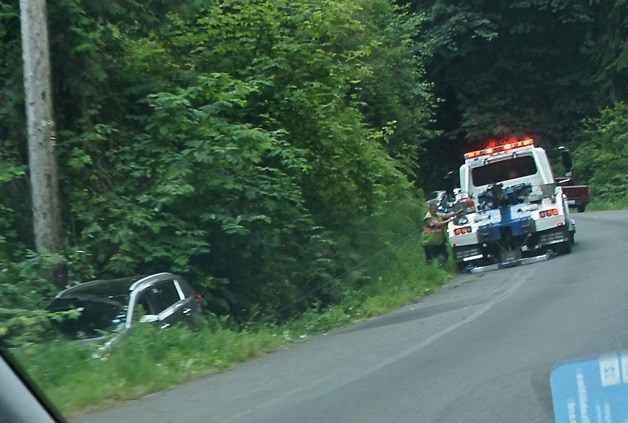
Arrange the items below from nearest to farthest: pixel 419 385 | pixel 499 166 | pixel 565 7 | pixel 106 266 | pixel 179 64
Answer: pixel 419 385, pixel 106 266, pixel 179 64, pixel 499 166, pixel 565 7

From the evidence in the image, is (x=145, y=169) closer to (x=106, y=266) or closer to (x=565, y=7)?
(x=106, y=266)

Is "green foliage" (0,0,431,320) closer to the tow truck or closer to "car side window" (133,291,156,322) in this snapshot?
"car side window" (133,291,156,322)

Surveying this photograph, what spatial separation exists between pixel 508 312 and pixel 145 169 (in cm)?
639

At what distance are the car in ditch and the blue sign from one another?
797cm

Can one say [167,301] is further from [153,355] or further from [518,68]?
[518,68]

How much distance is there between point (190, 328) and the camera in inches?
524

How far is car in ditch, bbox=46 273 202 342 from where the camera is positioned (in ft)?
38.5

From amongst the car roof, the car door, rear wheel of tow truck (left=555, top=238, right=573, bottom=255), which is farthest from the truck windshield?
the car roof

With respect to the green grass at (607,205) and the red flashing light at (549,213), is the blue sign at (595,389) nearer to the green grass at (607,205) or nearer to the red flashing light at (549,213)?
the red flashing light at (549,213)

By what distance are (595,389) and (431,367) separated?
603 centimetres

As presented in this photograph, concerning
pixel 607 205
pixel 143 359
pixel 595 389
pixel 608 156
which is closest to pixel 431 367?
pixel 143 359

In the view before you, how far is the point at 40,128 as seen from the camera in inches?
551

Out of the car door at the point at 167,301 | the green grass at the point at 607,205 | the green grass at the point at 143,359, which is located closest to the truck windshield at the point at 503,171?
the green grass at the point at 143,359

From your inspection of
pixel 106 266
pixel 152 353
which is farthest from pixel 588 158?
pixel 152 353
